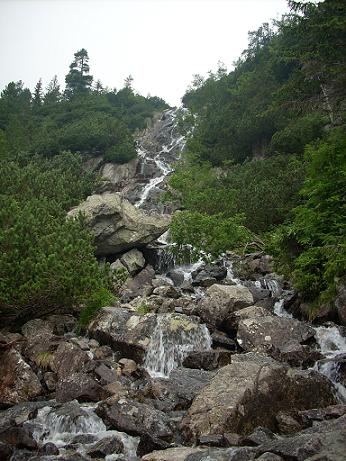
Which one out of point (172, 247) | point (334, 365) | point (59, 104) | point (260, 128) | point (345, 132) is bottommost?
point (334, 365)

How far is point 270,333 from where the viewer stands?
41.5 ft

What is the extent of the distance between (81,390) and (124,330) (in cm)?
370

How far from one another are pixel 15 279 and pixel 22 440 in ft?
19.5

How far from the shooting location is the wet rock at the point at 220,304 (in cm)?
1470

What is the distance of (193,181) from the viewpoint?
1447 inches

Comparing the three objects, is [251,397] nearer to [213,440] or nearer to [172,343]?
[213,440]

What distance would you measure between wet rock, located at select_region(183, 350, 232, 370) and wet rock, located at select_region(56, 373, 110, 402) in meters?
3.06

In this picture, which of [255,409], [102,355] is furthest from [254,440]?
[102,355]

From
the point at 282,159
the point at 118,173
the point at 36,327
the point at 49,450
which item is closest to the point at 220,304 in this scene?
the point at 36,327

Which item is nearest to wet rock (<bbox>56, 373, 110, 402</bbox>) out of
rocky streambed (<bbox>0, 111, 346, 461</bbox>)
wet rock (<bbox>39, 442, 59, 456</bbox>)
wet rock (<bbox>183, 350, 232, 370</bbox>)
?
rocky streambed (<bbox>0, 111, 346, 461</bbox>)

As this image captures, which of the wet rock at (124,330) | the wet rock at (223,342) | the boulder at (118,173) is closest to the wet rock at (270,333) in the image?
the wet rock at (223,342)

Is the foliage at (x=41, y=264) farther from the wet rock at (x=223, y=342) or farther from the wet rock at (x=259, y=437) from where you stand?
the wet rock at (x=259, y=437)

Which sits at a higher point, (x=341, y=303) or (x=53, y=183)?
(x=53, y=183)

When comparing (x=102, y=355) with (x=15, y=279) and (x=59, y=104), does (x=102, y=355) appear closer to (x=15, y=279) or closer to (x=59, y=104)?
(x=15, y=279)
